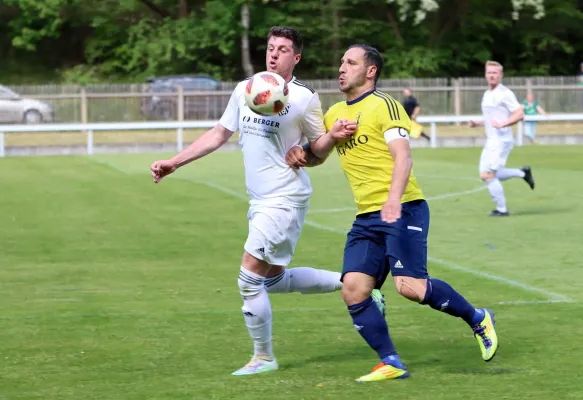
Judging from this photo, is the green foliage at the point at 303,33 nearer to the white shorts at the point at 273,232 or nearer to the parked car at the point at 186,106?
the parked car at the point at 186,106

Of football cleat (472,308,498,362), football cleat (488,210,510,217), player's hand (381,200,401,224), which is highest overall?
player's hand (381,200,401,224)

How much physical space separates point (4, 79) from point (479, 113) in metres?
25.7

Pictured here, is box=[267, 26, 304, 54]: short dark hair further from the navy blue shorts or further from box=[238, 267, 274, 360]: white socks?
box=[238, 267, 274, 360]: white socks

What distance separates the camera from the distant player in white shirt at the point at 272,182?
7.62 meters

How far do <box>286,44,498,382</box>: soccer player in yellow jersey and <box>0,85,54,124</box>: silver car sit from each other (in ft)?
118

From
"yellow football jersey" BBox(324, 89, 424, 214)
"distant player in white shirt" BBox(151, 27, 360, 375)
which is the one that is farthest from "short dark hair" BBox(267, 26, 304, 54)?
"yellow football jersey" BBox(324, 89, 424, 214)

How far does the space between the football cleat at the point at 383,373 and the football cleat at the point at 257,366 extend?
64 cm

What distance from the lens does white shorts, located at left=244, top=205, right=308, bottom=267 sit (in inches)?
299

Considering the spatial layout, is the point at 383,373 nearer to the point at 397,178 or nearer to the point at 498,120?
the point at 397,178

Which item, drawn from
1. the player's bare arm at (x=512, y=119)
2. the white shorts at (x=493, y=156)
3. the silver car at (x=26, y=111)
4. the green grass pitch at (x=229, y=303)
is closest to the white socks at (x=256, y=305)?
the green grass pitch at (x=229, y=303)

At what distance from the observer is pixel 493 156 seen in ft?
57.4

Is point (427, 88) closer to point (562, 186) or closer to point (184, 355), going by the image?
point (562, 186)

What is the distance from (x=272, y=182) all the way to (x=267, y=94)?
1.92 feet

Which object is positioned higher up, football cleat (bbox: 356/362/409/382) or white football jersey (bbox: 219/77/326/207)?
white football jersey (bbox: 219/77/326/207)
